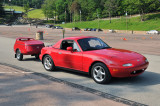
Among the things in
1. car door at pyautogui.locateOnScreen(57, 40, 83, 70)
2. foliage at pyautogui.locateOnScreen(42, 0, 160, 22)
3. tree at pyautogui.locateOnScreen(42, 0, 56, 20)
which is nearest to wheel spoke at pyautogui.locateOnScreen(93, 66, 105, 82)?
car door at pyautogui.locateOnScreen(57, 40, 83, 70)

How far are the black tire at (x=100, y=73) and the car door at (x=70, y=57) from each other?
27.1 inches

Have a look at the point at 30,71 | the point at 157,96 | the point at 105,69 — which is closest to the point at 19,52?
the point at 30,71

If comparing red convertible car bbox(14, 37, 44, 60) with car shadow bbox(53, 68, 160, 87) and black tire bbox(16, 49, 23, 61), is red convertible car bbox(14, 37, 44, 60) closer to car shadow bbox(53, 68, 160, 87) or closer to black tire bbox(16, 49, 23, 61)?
black tire bbox(16, 49, 23, 61)

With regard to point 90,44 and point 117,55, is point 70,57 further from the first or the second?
point 117,55

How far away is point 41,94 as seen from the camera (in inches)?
228

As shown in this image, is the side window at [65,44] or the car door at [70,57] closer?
the car door at [70,57]

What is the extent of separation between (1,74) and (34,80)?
5.89ft

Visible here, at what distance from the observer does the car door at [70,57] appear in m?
7.51

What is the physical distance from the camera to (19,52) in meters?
11.7

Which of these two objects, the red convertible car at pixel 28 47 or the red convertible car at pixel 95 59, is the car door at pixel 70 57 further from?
the red convertible car at pixel 28 47

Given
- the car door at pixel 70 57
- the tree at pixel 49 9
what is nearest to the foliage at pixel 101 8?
the tree at pixel 49 9

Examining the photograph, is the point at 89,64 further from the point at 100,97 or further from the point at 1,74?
the point at 1,74

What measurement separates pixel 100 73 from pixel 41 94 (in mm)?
2083

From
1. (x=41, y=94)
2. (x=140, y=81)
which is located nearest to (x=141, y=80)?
(x=140, y=81)
